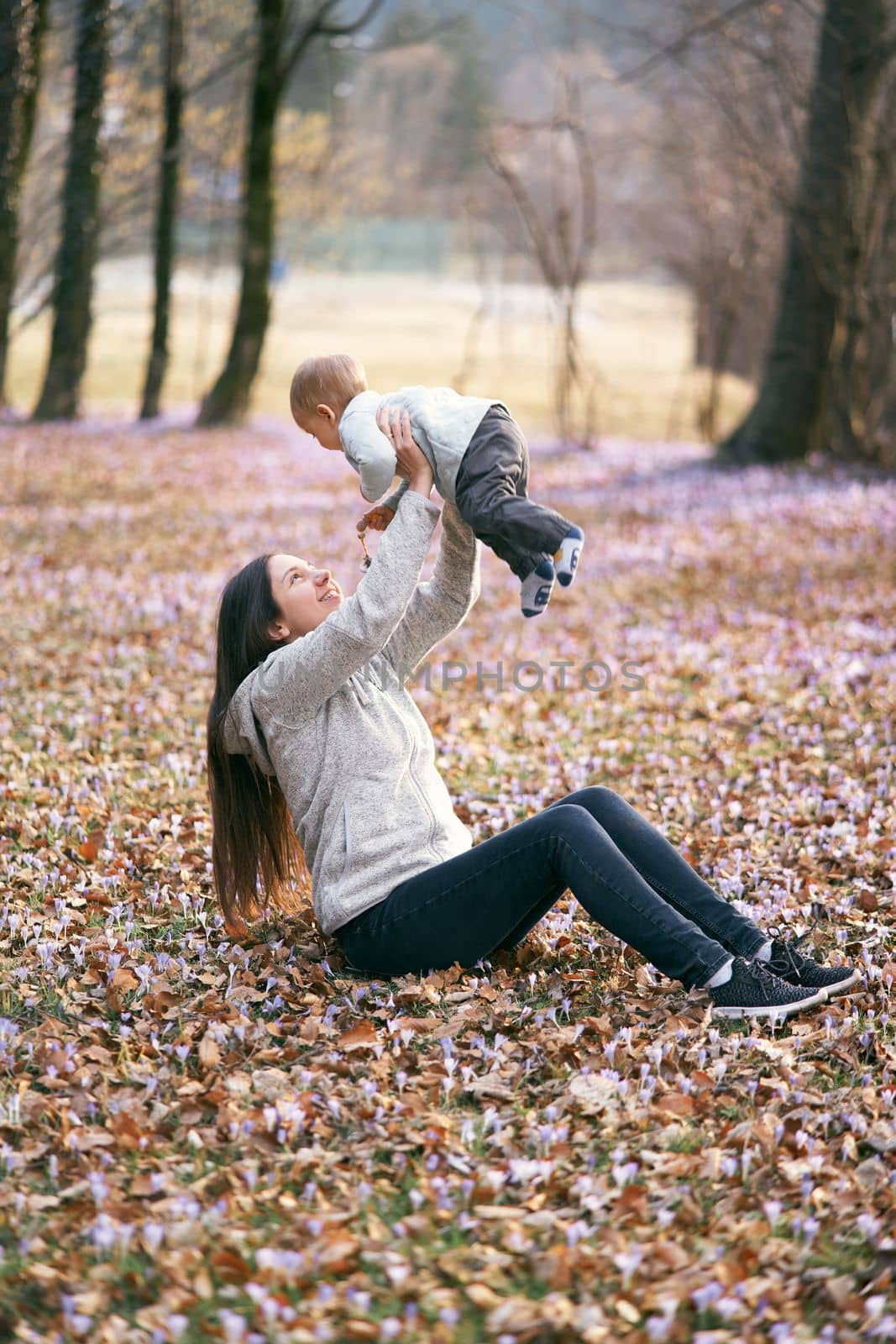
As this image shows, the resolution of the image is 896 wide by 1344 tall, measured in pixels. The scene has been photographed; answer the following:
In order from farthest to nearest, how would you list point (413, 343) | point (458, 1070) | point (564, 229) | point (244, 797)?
1. point (413, 343)
2. point (564, 229)
3. point (244, 797)
4. point (458, 1070)

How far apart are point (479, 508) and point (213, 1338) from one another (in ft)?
8.09

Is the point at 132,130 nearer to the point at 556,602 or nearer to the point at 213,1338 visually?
the point at 556,602

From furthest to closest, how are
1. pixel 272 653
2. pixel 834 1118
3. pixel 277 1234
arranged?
pixel 272 653
pixel 834 1118
pixel 277 1234

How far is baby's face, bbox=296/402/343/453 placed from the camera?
444cm

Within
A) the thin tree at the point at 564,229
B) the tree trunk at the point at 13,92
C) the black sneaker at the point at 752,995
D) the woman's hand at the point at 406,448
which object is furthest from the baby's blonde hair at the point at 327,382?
the thin tree at the point at 564,229

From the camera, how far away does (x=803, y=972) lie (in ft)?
14.6

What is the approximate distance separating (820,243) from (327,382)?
1397cm

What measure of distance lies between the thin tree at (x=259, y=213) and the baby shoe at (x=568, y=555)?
63.7 feet

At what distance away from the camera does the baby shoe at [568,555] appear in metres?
4.18

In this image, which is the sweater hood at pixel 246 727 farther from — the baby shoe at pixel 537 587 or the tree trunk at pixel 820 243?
the tree trunk at pixel 820 243

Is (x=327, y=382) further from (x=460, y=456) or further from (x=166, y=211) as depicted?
(x=166, y=211)

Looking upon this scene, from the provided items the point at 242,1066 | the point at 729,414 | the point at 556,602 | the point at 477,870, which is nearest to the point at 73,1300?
the point at 242,1066

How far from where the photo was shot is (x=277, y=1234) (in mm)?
3285

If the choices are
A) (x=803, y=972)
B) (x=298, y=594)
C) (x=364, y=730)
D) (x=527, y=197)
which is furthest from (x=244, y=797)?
(x=527, y=197)
